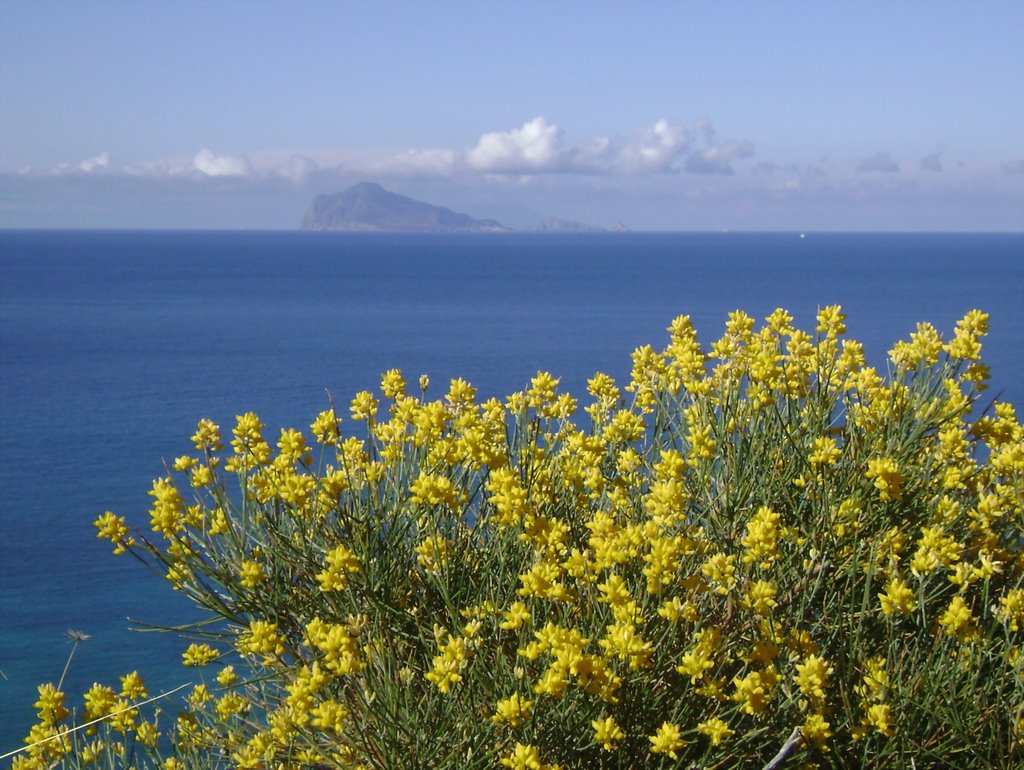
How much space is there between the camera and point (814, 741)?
10.7 feet

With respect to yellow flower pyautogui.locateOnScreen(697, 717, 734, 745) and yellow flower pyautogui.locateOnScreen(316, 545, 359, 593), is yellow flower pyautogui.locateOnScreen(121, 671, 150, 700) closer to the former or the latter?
yellow flower pyautogui.locateOnScreen(316, 545, 359, 593)

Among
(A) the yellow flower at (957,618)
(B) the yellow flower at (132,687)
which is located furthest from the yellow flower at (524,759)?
(B) the yellow flower at (132,687)

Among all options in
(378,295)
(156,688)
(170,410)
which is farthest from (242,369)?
(378,295)

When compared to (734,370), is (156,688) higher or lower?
lower

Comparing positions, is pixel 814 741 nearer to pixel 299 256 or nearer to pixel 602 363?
pixel 602 363

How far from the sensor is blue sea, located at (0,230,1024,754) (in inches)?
899

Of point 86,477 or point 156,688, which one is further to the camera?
point 86,477

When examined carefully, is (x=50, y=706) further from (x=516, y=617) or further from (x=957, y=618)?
(x=957, y=618)

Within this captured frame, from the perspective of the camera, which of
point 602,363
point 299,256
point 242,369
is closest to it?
point 602,363

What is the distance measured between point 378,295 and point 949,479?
89648 mm

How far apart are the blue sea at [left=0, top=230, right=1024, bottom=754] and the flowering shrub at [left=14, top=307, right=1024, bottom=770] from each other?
443 centimetres

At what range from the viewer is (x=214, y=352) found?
55.2 meters

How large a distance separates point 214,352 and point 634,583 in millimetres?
54047

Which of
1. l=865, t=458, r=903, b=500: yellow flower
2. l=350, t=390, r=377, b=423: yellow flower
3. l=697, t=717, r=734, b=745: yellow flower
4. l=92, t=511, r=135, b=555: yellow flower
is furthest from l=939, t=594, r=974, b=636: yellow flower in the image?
l=92, t=511, r=135, b=555: yellow flower
